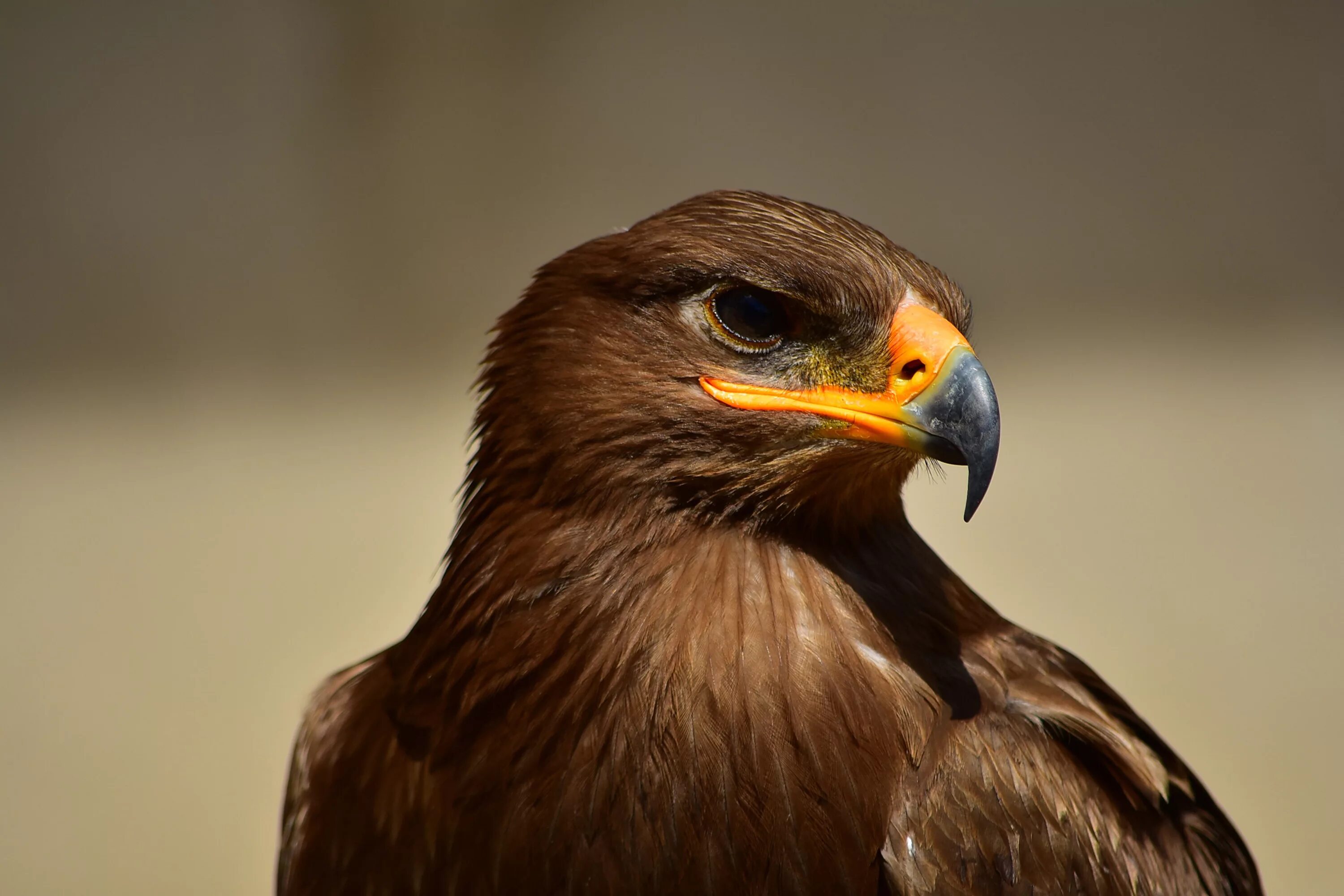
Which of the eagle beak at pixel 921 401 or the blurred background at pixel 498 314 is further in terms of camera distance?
the blurred background at pixel 498 314

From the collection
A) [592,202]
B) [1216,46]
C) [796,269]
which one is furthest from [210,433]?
[1216,46]

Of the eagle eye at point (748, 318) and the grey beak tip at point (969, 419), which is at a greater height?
the eagle eye at point (748, 318)

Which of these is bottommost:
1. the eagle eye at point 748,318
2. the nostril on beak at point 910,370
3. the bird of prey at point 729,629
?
the bird of prey at point 729,629

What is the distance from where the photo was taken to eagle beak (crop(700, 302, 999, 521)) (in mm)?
898

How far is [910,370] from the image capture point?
0.95 metres

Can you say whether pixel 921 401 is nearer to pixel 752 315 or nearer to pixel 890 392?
pixel 890 392

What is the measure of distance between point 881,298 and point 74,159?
6.28 feet

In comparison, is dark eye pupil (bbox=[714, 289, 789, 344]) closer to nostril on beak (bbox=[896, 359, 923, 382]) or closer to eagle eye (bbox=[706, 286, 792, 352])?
eagle eye (bbox=[706, 286, 792, 352])

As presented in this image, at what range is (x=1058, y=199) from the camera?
2.19 metres

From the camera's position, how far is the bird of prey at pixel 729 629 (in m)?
0.94

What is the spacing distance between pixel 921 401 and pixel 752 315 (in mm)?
177

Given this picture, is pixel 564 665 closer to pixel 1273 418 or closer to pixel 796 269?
pixel 796 269

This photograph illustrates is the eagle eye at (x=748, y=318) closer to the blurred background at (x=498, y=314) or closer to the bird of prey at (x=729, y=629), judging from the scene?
the bird of prey at (x=729, y=629)

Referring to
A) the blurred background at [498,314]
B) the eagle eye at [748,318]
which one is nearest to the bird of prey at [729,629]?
the eagle eye at [748,318]
